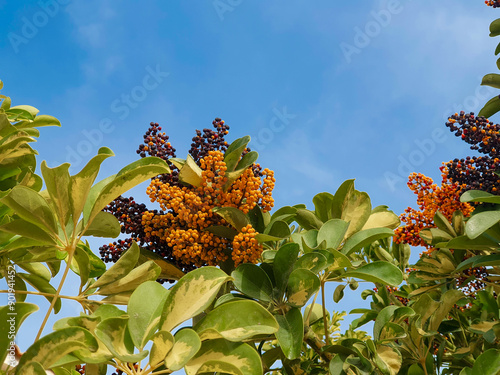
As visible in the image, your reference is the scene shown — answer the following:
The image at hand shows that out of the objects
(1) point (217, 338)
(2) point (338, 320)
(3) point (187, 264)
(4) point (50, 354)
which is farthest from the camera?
(2) point (338, 320)

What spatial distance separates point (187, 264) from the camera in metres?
2.12

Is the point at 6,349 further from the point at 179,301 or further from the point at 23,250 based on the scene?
the point at 23,250

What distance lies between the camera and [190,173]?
205 cm

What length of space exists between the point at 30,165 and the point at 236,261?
1.11m

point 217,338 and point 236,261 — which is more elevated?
point 236,261

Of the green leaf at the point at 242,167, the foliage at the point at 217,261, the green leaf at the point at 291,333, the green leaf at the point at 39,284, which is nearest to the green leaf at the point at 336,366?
the foliage at the point at 217,261

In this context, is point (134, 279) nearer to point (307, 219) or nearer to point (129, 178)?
point (129, 178)

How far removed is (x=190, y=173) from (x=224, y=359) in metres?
0.85

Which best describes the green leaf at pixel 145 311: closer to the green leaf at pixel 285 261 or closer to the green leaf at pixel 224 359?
the green leaf at pixel 224 359

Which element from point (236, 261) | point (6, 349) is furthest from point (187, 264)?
point (6, 349)

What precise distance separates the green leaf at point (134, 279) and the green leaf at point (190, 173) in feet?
1.38

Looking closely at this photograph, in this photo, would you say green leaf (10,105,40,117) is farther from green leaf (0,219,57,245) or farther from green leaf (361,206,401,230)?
green leaf (361,206,401,230)

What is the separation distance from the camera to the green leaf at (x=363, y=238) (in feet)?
6.34

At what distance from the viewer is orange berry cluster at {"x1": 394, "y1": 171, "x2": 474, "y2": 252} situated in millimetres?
2621
